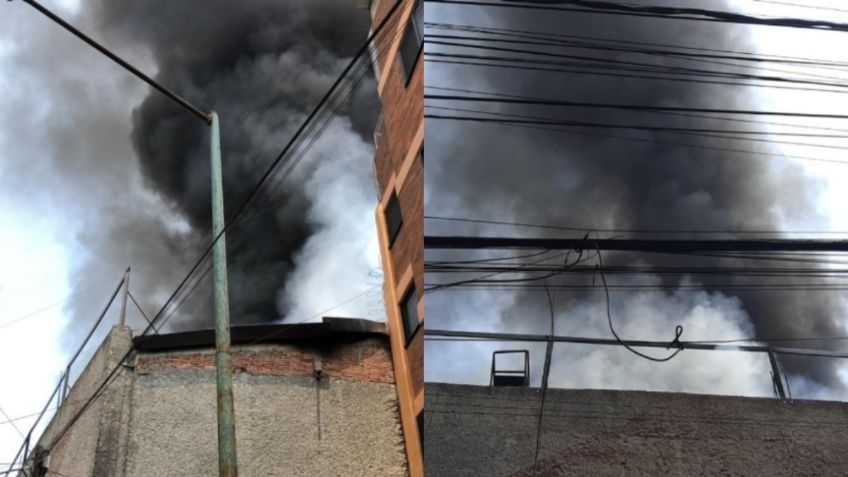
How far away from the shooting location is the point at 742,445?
6.46 metres

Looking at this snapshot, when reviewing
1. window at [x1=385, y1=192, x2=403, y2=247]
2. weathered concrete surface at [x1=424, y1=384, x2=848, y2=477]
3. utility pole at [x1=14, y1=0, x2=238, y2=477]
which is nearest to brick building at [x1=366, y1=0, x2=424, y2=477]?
window at [x1=385, y1=192, x2=403, y2=247]

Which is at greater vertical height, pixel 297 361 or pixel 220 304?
pixel 297 361

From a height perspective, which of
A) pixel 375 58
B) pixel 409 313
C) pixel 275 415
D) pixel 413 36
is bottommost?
pixel 275 415

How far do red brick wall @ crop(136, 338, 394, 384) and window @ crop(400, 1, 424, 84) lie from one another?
4.42 meters

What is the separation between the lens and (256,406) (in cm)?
1338

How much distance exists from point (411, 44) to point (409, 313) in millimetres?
4117

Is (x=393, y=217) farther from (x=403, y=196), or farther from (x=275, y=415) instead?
(x=275, y=415)

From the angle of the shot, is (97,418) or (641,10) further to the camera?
(97,418)

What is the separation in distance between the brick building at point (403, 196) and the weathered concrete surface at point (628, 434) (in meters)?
5.43

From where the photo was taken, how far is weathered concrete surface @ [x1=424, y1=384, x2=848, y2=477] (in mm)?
6074

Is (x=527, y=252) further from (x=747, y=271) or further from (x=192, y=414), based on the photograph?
(x=192, y=414)

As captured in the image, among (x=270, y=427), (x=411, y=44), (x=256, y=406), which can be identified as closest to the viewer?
(x=411, y=44)

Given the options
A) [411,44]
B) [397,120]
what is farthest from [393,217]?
[411,44]

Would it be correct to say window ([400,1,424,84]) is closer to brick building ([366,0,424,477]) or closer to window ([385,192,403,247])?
brick building ([366,0,424,477])
